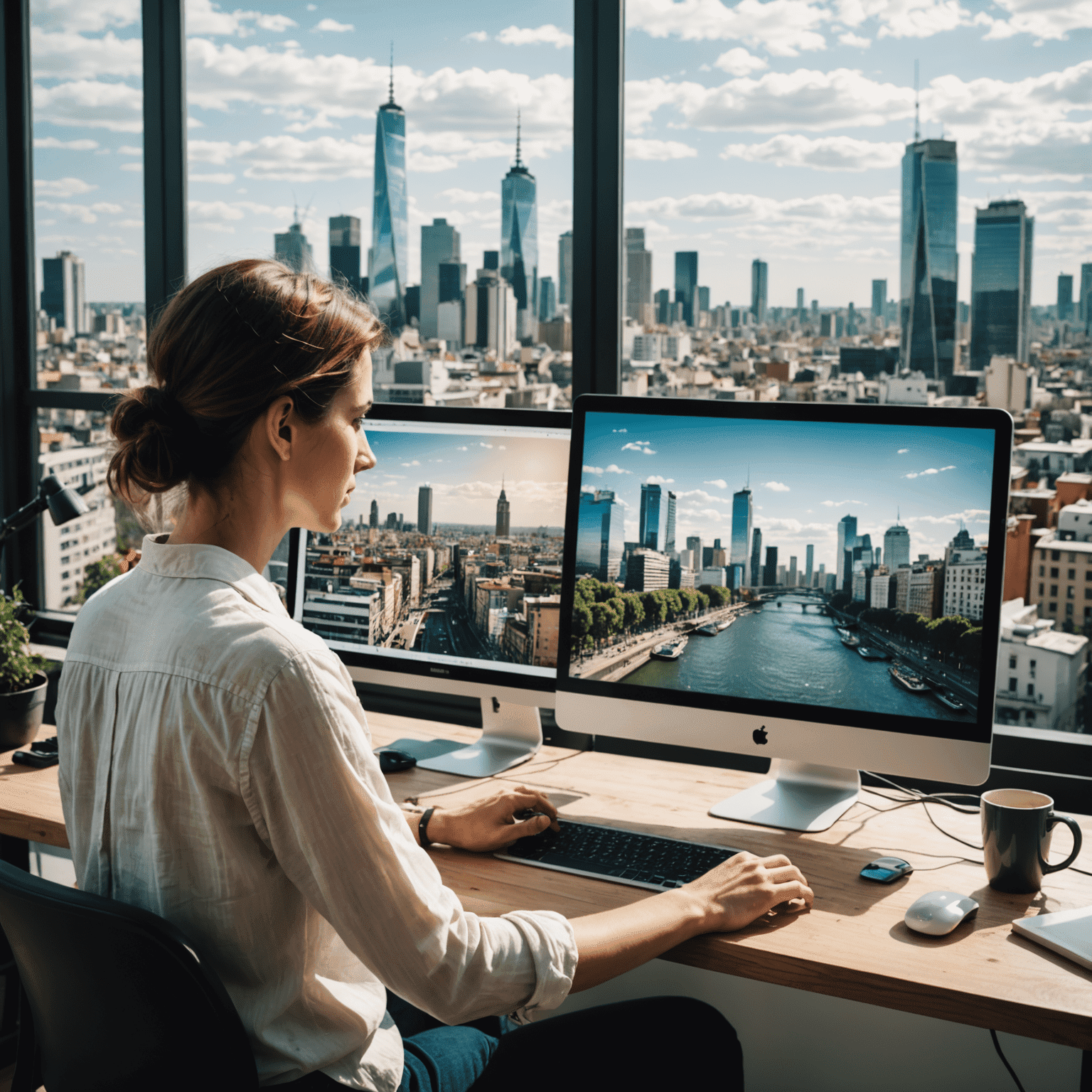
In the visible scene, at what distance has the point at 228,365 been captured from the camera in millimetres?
1023

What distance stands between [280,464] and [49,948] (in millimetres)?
494

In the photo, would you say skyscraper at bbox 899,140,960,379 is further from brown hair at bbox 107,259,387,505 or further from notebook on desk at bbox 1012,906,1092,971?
brown hair at bbox 107,259,387,505

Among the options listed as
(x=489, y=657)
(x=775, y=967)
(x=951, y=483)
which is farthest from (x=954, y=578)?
(x=489, y=657)

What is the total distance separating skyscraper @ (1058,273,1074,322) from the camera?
5.58 feet

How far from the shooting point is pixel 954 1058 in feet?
5.66

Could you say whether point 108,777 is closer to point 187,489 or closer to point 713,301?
point 187,489

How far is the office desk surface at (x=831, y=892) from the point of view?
3.45 ft

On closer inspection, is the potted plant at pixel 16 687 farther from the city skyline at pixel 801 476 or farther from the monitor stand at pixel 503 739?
the city skyline at pixel 801 476

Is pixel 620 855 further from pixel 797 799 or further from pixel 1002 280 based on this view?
pixel 1002 280

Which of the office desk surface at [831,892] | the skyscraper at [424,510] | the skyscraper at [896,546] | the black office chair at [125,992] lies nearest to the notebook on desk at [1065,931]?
the office desk surface at [831,892]

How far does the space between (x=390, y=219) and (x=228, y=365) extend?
137 cm

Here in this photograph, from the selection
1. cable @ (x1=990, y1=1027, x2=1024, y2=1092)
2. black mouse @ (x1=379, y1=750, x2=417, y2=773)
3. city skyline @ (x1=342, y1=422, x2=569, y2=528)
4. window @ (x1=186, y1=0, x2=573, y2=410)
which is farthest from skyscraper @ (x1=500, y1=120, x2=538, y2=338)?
cable @ (x1=990, y1=1027, x2=1024, y2=1092)

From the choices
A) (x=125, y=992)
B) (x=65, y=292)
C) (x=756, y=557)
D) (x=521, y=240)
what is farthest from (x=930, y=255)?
(x=65, y=292)

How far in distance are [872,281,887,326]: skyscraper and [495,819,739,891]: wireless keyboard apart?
0.96 m
